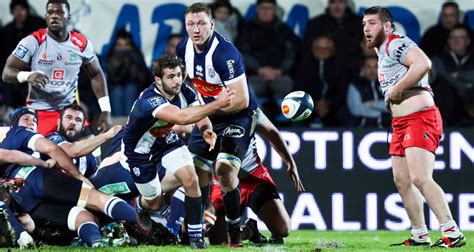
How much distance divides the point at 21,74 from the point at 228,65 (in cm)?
274

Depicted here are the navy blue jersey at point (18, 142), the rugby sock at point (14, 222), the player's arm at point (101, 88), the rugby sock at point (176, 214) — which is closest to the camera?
the rugby sock at point (14, 222)

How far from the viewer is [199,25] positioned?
10.3 m

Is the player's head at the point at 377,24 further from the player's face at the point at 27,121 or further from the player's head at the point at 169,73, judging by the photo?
the player's face at the point at 27,121

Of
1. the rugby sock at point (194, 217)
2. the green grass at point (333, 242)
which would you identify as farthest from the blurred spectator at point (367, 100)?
the rugby sock at point (194, 217)

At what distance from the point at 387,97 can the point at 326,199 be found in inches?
137

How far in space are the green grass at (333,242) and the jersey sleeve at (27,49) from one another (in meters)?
2.96

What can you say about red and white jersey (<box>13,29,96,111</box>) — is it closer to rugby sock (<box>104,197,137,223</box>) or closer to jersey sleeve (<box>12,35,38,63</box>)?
jersey sleeve (<box>12,35,38,63</box>)

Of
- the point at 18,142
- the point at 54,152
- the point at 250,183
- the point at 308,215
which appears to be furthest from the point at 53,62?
the point at 308,215

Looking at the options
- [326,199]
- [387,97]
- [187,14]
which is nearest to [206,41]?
[187,14]

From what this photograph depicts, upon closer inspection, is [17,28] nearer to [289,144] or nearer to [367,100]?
[289,144]

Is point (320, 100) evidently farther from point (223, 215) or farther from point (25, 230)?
point (25, 230)

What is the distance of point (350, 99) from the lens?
1488 centimetres

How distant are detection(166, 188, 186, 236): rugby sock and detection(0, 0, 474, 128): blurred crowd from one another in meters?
3.97

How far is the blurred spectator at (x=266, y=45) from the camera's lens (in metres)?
15.1
